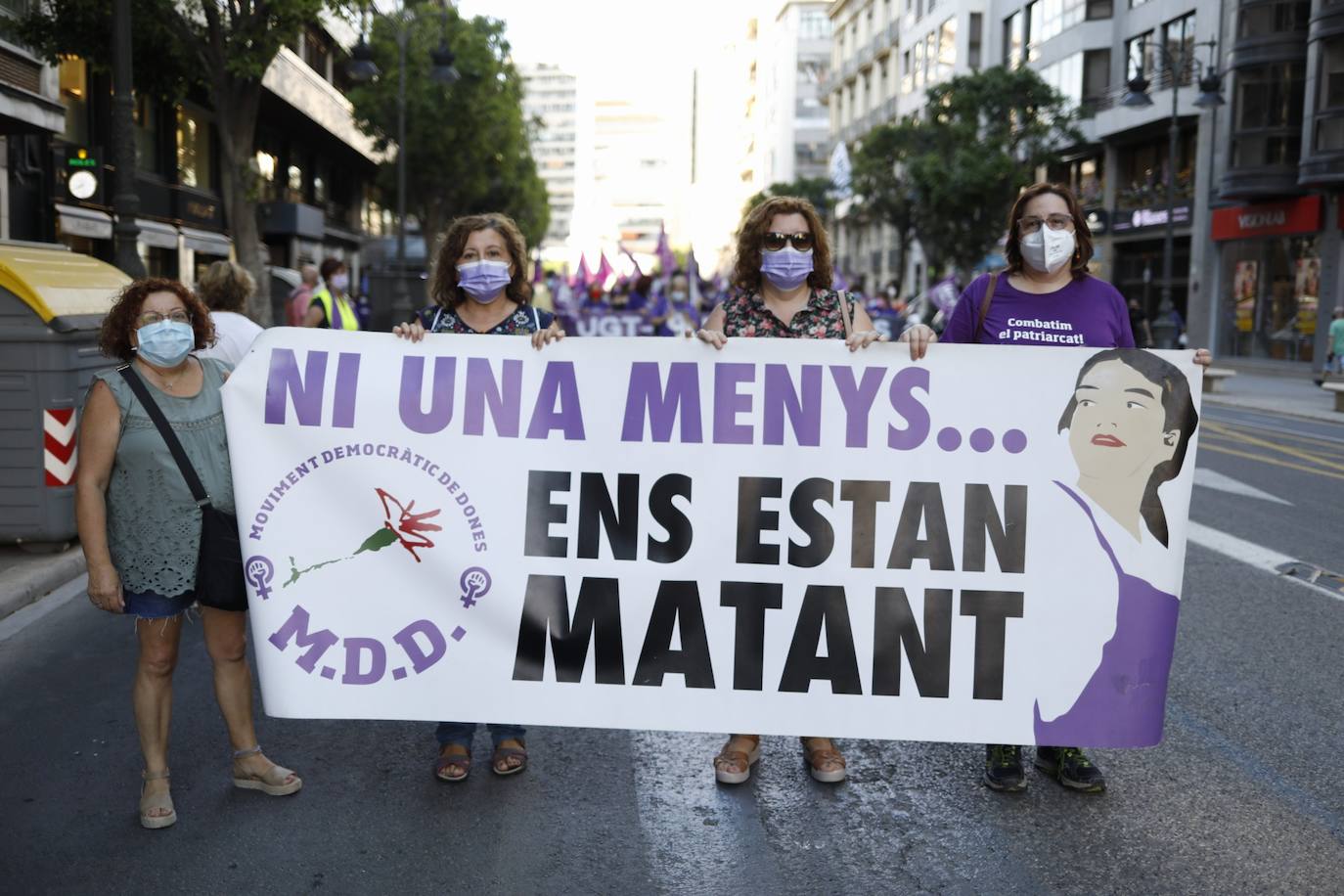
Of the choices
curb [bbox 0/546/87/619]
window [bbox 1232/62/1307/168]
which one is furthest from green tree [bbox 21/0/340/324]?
window [bbox 1232/62/1307/168]

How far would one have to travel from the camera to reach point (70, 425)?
302 inches

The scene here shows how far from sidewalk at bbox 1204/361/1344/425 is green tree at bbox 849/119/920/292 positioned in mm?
15137

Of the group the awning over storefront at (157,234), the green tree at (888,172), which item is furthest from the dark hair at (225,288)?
the green tree at (888,172)

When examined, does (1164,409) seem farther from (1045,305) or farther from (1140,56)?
(1140,56)

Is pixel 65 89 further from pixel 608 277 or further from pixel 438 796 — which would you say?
pixel 438 796

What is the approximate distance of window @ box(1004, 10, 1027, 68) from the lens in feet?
161

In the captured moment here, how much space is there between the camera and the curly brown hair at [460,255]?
4.43m

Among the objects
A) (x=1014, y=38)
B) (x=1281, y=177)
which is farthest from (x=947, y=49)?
(x=1281, y=177)

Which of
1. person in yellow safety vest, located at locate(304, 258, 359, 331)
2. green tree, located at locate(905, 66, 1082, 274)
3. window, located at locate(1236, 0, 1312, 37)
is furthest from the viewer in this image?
green tree, located at locate(905, 66, 1082, 274)

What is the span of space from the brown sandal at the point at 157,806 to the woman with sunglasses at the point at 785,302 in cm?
173

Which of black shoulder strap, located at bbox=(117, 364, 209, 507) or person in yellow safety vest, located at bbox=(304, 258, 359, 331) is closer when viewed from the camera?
black shoulder strap, located at bbox=(117, 364, 209, 507)

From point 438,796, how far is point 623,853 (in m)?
0.75

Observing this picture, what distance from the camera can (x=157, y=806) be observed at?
395 centimetres

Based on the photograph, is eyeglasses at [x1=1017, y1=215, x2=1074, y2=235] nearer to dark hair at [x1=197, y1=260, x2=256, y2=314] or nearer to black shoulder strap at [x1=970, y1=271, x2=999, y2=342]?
black shoulder strap at [x1=970, y1=271, x2=999, y2=342]
